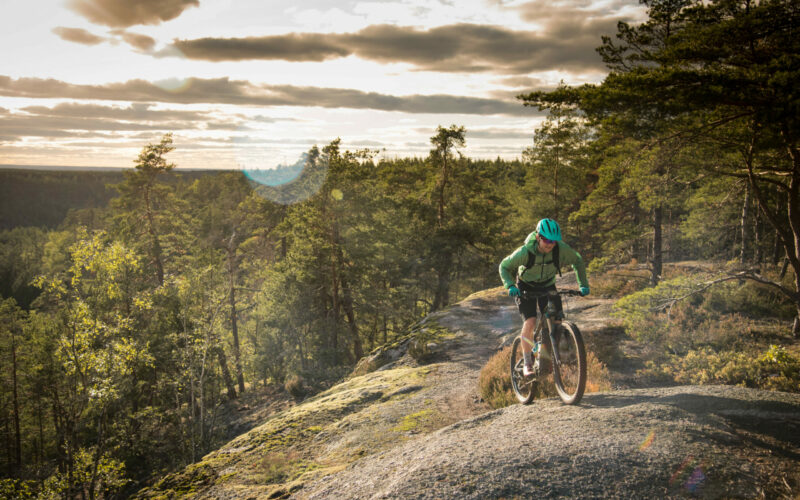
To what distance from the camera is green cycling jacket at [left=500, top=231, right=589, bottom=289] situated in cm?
559

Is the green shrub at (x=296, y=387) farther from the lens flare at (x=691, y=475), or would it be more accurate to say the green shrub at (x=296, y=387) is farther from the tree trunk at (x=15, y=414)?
the tree trunk at (x=15, y=414)

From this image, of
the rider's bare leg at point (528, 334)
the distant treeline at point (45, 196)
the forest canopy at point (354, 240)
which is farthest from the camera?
the distant treeline at point (45, 196)

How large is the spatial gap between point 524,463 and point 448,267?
25.5m

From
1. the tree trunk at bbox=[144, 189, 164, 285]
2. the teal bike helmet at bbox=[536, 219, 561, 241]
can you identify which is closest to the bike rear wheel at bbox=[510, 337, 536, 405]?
the teal bike helmet at bbox=[536, 219, 561, 241]

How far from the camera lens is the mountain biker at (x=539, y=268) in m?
5.43

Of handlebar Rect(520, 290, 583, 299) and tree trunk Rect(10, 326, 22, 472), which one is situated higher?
handlebar Rect(520, 290, 583, 299)

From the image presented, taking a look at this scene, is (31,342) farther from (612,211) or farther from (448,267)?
(612,211)

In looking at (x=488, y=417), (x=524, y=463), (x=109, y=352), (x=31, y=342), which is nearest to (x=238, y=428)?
(x=109, y=352)

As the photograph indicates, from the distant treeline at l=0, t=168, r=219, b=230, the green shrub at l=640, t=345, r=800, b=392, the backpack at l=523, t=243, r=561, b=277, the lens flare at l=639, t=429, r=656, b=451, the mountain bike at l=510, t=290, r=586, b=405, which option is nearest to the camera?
the lens flare at l=639, t=429, r=656, b=451

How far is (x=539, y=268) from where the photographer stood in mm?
5672

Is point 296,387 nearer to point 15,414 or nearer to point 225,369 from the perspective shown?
point 225,369

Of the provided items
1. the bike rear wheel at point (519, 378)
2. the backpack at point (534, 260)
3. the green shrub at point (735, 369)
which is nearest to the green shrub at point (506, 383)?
the bike rear wheel at point (519, 378)

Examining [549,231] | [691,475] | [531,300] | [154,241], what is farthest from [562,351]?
[154,241]

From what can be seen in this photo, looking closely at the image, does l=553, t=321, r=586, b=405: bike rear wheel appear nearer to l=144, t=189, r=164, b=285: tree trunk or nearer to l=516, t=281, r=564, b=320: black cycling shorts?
l=516, t=281, r=564, b=320: black cycling shorts
